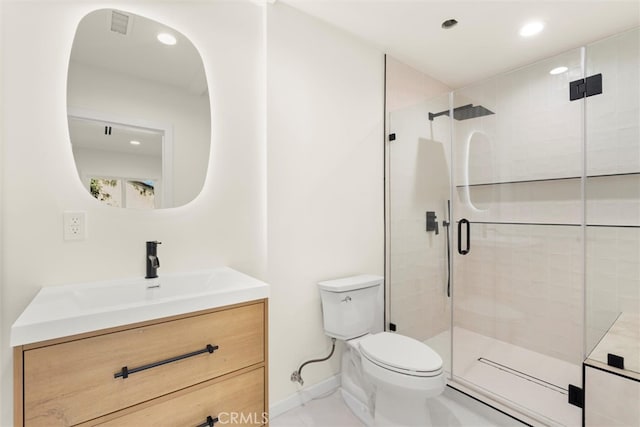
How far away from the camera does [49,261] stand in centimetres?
122

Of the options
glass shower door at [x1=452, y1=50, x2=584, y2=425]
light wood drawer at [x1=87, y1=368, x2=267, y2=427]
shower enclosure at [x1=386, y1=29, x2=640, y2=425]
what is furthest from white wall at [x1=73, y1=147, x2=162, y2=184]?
glass shower door at [x1=452, y1=50, x2=584, y2=425]

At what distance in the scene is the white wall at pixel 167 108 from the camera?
4.40 ft

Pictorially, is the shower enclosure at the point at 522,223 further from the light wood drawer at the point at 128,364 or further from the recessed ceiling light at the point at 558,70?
the light wood drawer at the point at 128,364

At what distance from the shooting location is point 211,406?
1.10 metres

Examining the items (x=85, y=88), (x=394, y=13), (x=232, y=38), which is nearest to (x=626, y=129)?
(x=394, y=13)

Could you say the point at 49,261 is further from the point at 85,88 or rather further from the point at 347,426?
the point at 347,426

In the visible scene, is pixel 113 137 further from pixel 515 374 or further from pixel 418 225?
pixel 515 374

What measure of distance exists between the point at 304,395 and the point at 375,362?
0.66m

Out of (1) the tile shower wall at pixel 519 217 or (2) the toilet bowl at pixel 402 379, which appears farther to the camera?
(1) the tile shower wall at pixel 519 217

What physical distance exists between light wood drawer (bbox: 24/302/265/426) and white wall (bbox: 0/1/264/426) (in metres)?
0.53

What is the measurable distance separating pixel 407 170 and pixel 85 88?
6.86 ft

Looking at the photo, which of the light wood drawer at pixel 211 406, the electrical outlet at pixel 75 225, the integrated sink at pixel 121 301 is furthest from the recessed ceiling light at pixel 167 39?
the light wood drawer at pixel 211 406

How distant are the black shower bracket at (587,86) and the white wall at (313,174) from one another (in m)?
1.23
